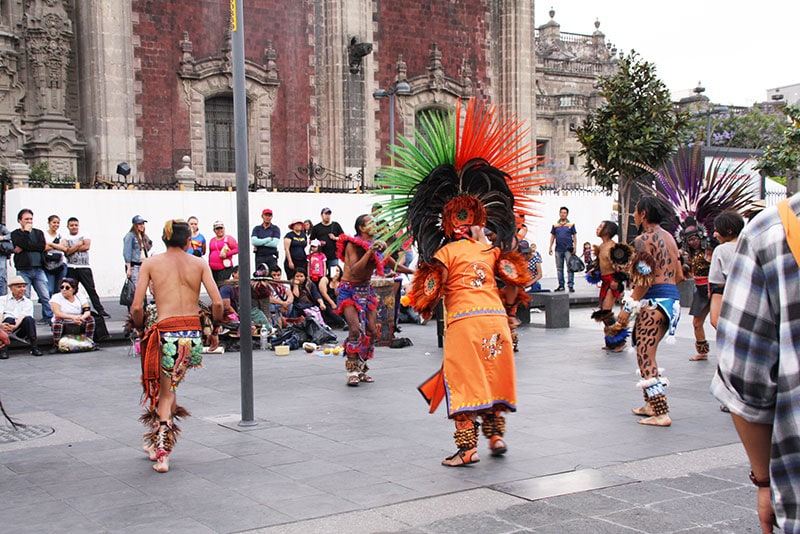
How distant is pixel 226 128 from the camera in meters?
27.4

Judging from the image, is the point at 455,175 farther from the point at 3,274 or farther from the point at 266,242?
the point at 3,274

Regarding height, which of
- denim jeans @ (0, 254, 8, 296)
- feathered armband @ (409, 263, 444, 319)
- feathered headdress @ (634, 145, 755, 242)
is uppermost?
feathered headdress @ (634, 145, 755, 242)

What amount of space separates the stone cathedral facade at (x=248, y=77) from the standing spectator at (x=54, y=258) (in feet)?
30.6

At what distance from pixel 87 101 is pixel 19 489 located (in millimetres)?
20232

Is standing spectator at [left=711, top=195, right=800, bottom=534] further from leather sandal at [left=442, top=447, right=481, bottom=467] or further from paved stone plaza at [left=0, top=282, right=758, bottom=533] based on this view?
leather sandal at [left=442, top=447, right=481, bottom=467]

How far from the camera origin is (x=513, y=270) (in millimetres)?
6863

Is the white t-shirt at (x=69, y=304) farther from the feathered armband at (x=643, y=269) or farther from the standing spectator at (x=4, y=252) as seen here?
the feathered armband at (x=643, y=269)

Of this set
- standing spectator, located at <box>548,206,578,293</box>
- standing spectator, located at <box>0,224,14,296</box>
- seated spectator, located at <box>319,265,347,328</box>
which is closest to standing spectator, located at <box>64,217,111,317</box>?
standing spectator, located at <box>0,224,14,296</box>

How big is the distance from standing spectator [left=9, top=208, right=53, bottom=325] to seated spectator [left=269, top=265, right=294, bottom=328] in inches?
147

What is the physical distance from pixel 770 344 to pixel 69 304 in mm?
11991

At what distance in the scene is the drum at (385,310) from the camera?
1270 centimetres

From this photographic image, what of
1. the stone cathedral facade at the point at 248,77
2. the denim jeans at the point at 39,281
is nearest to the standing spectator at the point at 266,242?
the denim jeans at the point at 39,281

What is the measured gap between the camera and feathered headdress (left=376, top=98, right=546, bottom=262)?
7.27 metres

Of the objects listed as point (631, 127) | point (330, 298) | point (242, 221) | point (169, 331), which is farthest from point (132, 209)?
point (169, 331)
